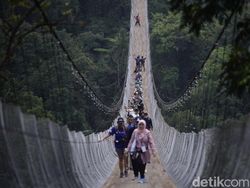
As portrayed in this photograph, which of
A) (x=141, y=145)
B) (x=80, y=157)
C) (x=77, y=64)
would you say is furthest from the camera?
(x=77, y=64)

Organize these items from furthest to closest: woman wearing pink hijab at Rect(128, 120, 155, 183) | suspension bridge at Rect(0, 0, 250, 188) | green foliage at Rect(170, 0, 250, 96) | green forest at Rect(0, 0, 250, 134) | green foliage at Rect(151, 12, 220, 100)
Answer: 1. green foliage at Rect(151, 12, 220, 100)
2. green forest at Rect(0, 0, 250, 134)
3. woman wearing pink hijab at Rect(128, 120, 155, 183)
4. suspension bridge at Rect(0, 0, 250, 188)
5. green foliage at Rect(170, 0, 250, 96)

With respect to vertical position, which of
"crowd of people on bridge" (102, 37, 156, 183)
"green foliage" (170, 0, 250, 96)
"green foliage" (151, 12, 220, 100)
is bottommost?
"crowd of people on bridge" (102, 37, 156, 183)

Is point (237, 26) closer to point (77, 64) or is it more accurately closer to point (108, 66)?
point (77, 64)

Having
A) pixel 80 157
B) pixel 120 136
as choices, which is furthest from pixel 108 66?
pixel 80 157

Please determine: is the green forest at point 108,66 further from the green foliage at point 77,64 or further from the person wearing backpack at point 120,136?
the person wearing backpack at point 120,136

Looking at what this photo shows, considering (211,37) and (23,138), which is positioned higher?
(211,37)

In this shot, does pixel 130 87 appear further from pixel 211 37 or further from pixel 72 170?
pixel 72 170

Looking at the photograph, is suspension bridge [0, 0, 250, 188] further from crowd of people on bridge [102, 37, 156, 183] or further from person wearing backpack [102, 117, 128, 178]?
person wearing backpack [102, 117, 128, 178]

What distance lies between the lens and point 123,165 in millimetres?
13445

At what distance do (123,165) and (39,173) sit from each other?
6458 millimetres

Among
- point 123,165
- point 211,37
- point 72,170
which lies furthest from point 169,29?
point 72,170

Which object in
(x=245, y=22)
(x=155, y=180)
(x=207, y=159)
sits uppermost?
(x=245, y=22)

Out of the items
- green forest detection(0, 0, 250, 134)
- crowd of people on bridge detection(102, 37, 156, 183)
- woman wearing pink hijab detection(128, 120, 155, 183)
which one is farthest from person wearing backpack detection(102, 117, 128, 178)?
green forest detection(0, 0, 250, 134)

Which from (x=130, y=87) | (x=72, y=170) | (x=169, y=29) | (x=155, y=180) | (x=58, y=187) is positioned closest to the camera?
(x=58, y=187)
